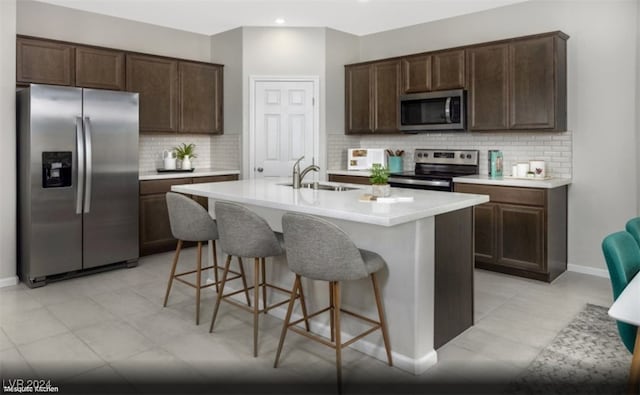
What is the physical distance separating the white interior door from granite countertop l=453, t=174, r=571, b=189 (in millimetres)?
2056

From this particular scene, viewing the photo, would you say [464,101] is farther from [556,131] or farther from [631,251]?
[631,251]

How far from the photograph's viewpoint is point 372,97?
5.83 m

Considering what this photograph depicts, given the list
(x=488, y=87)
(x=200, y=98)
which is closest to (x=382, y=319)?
(x=488, y=87)

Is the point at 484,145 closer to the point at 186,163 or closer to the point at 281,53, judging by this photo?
the point at 281,53

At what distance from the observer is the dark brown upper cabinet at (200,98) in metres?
5.73

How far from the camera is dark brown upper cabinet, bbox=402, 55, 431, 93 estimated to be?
17.1ft

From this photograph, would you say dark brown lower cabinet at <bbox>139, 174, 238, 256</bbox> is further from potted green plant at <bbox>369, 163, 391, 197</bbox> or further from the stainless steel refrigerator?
potted green plant at <bbox>369, 163, 391, 197</bbox>

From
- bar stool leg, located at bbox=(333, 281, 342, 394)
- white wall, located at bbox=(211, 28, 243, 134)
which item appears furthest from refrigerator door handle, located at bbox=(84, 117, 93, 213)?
bar stool leg, located at bbox=(333, 281, 342, 394)

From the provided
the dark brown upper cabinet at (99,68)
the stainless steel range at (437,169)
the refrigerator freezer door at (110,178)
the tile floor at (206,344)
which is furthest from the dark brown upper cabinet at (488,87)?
the dark brown upper cabinet at (99,68)

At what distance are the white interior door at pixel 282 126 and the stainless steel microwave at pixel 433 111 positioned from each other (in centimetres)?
122

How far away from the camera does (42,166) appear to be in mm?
4043

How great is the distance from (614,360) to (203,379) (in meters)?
2.34

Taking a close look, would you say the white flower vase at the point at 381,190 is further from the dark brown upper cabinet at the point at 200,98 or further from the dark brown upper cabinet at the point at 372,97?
the dark brown upper cabinet at the point at 200,98

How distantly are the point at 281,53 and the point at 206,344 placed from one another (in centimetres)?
405
